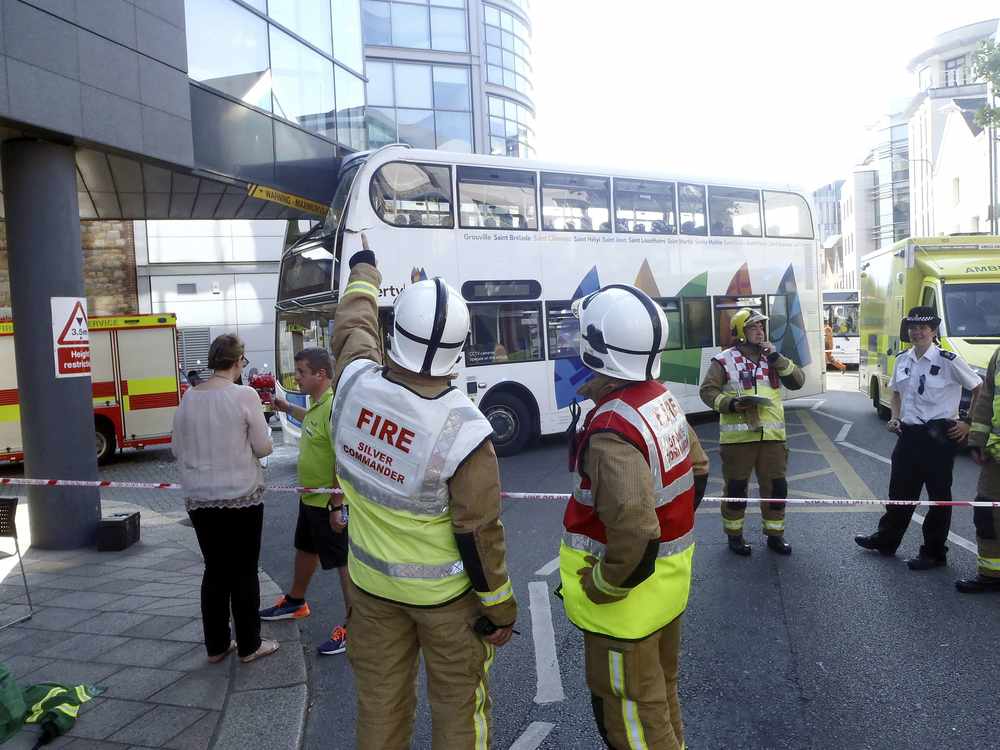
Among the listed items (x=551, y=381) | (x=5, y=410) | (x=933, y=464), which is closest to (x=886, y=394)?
(x=551, y=381)

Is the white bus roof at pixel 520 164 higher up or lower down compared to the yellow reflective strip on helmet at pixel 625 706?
higher up

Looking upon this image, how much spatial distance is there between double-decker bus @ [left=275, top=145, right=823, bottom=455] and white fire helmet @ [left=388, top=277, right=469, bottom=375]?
21.7 ft

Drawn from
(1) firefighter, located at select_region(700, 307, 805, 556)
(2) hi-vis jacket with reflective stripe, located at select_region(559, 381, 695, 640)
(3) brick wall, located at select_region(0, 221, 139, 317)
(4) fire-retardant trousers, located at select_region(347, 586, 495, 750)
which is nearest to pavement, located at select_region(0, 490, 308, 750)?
(4) fire-retardant trousers, located at select_region(347, 586, 495, 750)

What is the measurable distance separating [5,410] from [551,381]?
9049mm

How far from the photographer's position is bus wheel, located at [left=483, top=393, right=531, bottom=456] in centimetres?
1168

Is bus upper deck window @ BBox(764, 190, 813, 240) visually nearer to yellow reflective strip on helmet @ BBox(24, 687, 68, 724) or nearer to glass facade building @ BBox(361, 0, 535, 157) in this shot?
yellow reflective strip on helmet @ BBox(24, 687, 68, 724)

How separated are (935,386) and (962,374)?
21cm

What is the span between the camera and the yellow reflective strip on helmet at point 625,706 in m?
2.63

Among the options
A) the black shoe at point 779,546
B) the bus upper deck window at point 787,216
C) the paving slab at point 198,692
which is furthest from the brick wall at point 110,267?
the black shoe at point 779,546

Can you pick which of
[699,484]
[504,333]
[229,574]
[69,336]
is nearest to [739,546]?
[699,484]

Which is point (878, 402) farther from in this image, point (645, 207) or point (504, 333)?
point (504, 333)

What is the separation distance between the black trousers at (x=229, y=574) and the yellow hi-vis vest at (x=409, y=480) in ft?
6.01

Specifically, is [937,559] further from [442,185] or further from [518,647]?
[442,185]

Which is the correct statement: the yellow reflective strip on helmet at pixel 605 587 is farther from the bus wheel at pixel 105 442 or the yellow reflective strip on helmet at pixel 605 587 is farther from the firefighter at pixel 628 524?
the bus wheel at pixel 105 442
